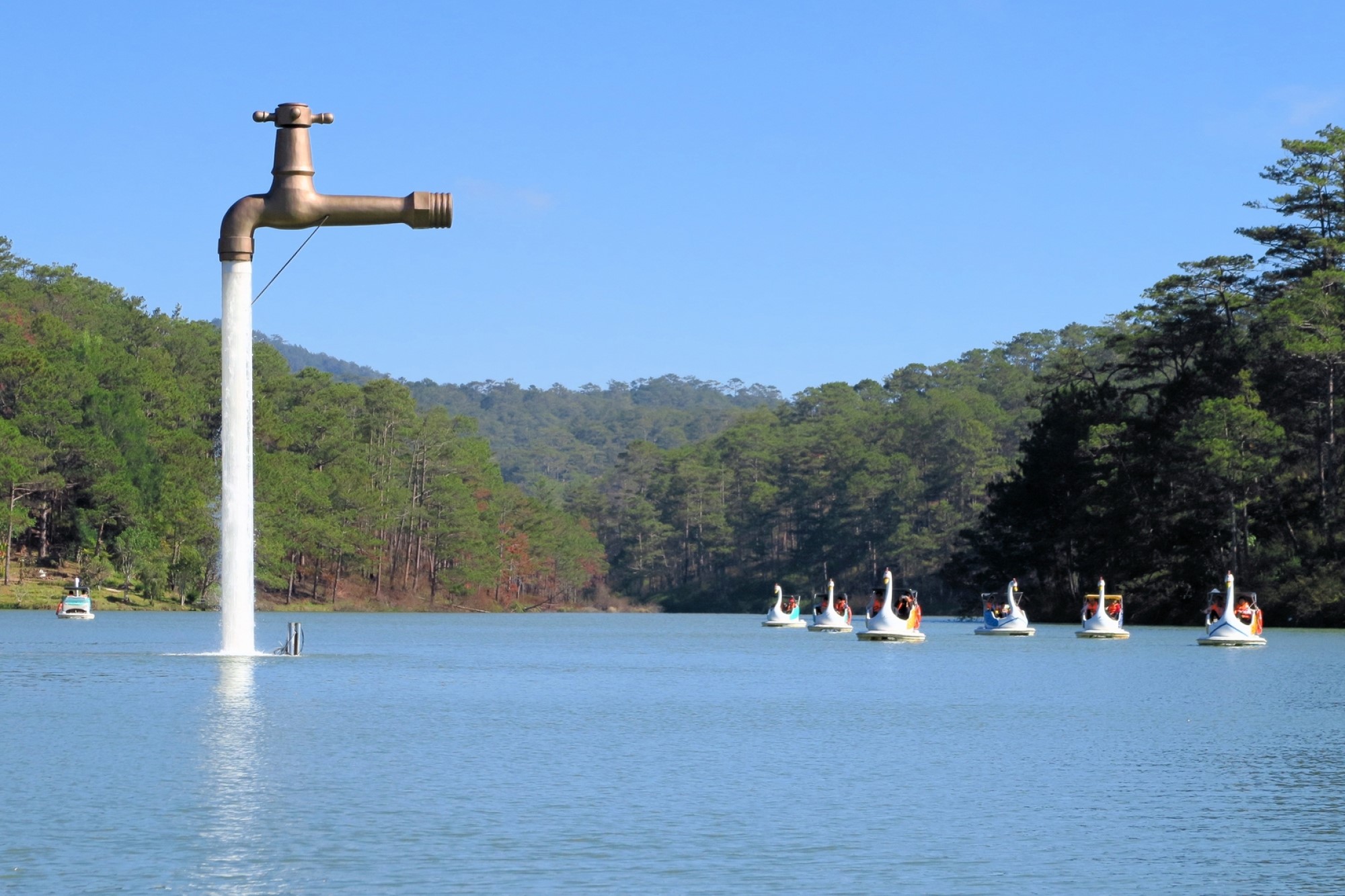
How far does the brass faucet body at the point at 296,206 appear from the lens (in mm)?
29984

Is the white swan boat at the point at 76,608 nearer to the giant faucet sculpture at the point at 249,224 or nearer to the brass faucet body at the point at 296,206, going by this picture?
the giant faucet sculpture at the point at 249,224

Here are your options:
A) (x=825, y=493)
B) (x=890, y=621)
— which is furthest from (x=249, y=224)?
(x=825, y=493)

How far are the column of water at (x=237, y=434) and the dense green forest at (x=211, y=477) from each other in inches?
2247

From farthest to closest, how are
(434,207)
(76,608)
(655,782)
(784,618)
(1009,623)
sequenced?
(784,618), (76,608), (1009,623), (434,207), (655,782)

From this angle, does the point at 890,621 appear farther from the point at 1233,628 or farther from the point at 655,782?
the point at 655,782

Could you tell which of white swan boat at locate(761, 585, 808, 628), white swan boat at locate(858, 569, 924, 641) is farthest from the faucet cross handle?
white swan boat at locate(761, 585, 808, 628)

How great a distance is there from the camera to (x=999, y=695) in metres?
33.5

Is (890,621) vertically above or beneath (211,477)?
beneath

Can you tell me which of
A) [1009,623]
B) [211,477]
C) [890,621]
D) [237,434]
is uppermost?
[211,477]

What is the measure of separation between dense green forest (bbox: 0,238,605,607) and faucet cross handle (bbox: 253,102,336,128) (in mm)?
59030

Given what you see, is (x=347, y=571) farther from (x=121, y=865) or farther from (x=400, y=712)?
(x=121, y=865)

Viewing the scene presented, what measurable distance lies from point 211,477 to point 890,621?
54.3 metres

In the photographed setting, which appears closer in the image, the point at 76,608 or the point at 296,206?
the point at 296,206

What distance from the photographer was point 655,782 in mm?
18938
